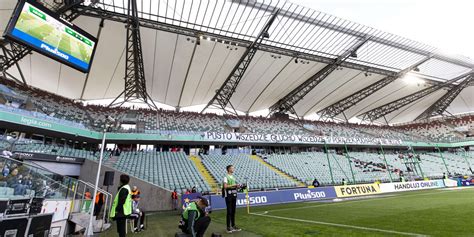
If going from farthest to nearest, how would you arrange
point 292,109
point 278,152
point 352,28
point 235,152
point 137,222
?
point 292,109 → point 278,152 → point 235,152 → point 352,28 → point 137,222

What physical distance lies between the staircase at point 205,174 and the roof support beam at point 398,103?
122 ft

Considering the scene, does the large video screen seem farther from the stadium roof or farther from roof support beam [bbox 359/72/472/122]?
roof support beam [bbox 359/72/472/122]

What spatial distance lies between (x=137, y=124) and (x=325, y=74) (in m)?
22.8

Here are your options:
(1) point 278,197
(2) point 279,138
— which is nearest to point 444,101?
(2) point 279,138

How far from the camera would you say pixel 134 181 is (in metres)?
15.0

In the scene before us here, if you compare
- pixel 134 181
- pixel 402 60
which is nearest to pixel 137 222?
pixel 134 181

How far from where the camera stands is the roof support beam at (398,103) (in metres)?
35.8

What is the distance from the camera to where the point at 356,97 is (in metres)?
35.8

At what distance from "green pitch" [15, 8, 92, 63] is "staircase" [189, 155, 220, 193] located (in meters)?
11.4

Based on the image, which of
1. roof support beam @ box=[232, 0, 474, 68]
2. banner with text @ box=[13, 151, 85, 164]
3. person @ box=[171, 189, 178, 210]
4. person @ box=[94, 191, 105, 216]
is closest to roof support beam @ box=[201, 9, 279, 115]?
roof support beam @ box=[232, 0, 474, 68]

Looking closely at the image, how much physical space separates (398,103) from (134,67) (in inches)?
1723

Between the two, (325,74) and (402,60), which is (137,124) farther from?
(402,60)

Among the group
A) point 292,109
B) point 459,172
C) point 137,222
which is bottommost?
point 137,222

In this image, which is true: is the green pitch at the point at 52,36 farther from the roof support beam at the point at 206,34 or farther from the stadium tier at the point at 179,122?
the stadium tier at the point at 179,122
